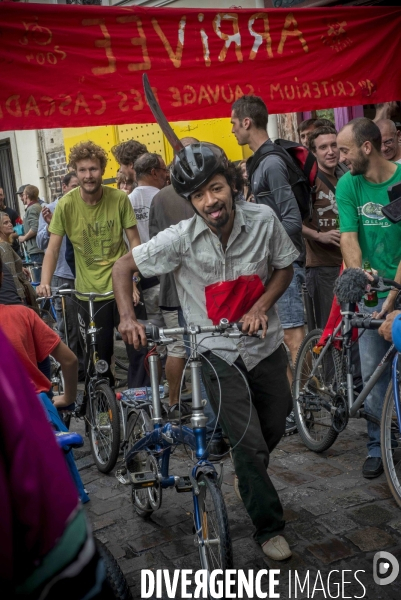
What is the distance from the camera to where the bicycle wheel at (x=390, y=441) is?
4117mm

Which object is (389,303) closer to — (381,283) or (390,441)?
(381,283)

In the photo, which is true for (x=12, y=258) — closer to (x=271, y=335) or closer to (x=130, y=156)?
(x=271, y=335)

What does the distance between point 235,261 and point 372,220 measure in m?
1.29

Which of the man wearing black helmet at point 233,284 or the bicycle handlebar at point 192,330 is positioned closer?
the bicycle handlebar at point 192,330

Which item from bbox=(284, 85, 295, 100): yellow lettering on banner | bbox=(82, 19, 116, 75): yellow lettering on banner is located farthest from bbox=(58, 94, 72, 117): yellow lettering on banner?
bbox=(284, 85, 295, 100): yellow lettering on banner

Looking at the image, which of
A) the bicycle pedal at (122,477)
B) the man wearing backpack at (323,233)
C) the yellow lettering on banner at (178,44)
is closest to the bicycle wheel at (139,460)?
the bicycle pedal at (122,477)

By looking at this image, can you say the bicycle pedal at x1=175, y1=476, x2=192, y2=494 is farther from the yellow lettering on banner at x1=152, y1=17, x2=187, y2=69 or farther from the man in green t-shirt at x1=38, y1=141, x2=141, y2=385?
the yellow lettering on banner at x1=152, y1=17, x2=187, y2=69

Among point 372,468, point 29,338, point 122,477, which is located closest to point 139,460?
point 122,477

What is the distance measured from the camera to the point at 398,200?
416 centimetres

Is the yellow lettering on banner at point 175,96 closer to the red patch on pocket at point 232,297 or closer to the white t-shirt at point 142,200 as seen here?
the white t-shirt at point 142,200

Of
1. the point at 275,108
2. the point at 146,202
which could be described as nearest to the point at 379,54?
the point at 275,108

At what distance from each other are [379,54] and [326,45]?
0.45 meters

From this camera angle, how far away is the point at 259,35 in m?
5.77

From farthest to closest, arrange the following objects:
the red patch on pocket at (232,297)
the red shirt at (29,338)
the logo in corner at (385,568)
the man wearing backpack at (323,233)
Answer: the man wearing backpack at (323,233)
the red patch on pocket at (232,297)
the red shirt at (29,338)
the logo in corner at (385,568)
